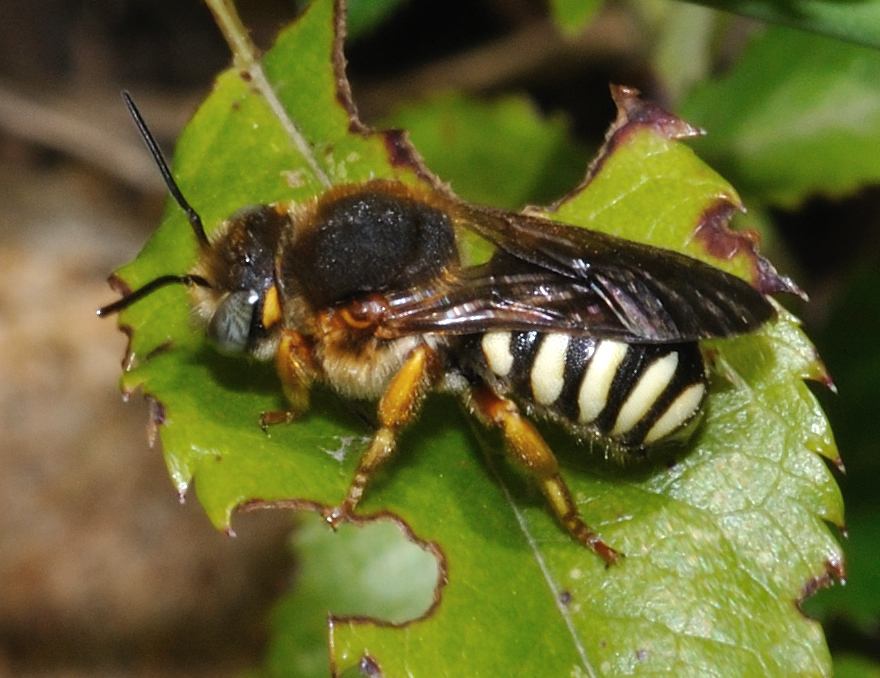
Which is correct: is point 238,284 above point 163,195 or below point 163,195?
above

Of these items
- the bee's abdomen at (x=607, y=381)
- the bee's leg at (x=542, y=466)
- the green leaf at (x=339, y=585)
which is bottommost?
the green leaf at (x=339, y=585)

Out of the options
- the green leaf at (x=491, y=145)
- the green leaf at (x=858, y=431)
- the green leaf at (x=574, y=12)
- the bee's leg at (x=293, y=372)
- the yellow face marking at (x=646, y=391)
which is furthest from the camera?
the green leaf at (x=491, y=145)

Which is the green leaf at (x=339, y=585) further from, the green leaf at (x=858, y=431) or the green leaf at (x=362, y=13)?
the green leaf at (x=362, y=13)

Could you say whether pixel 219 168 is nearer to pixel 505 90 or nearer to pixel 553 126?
pixel 553 126

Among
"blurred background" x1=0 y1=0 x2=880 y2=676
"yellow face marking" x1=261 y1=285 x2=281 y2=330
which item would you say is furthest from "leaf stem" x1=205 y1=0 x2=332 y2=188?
"blurred background" x1=0 y1=0 x2=880 y2=676

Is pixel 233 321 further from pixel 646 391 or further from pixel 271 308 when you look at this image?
pixel 646 391

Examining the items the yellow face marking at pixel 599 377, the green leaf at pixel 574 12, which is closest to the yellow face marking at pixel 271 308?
the yellow face marking at pixel 599 377

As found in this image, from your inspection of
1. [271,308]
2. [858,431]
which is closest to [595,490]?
Answer: [271,308]
